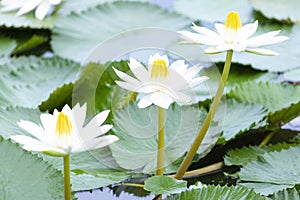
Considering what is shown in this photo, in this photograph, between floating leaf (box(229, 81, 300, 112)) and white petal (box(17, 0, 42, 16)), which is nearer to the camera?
floating leaf (box(229, 81, 300, 112))

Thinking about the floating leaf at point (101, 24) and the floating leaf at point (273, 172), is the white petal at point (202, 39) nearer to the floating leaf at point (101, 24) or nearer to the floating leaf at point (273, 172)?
the floating leaf at point (273, 172)

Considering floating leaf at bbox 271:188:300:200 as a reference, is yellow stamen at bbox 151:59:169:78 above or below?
above

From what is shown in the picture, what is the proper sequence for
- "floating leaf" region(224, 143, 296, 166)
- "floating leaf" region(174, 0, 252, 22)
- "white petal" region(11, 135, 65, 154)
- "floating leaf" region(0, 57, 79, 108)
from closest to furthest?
"white petal" region(11, 135, 65, 154)
"floating leaf" region(224, 143, 296, 166)
"floating leaf" region(0, 57, 79, 108)
"floating leaf" region(174, 0, 252, 22)

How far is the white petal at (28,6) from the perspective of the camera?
1453mm

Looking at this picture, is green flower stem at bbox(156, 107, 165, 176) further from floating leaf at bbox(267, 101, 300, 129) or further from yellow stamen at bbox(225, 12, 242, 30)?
floating leaf at bbox(267, 101, 300, 129)

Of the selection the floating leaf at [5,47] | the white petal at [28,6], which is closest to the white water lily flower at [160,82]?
the floating leaf at [5,47]

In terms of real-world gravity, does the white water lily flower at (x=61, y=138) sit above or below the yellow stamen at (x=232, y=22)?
below

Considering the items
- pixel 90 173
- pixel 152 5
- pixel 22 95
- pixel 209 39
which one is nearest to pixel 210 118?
pixel 209 39

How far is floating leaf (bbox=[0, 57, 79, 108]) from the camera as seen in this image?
1.12 meters

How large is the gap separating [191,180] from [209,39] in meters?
0.26

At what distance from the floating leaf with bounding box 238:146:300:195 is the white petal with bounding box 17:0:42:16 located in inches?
30.5

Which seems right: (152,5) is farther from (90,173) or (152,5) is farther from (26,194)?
(26,194)

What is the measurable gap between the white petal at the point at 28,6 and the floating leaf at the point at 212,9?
38 cm

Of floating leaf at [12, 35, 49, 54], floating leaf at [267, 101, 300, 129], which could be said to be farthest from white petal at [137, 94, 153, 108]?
floating leaf at [12, 35, 49, 54]
